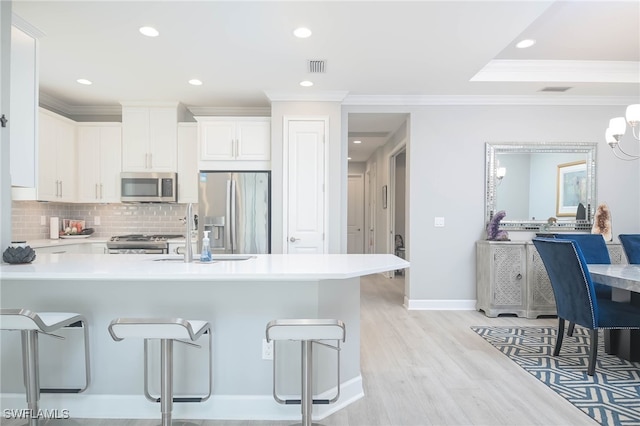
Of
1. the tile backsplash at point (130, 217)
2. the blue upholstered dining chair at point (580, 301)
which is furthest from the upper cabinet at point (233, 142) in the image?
the blue upholstered dining chair at point (580, 301)

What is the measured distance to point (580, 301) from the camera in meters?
2.71

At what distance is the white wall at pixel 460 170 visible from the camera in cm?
450

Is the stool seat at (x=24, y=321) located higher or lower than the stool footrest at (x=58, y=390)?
higher

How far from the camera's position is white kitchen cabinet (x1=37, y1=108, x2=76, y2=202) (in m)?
4.13

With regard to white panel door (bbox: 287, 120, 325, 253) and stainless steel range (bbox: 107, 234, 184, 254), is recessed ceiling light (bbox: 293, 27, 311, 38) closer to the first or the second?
white panel door (bbox: 287, 120, 325, 253)

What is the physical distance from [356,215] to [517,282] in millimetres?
5327

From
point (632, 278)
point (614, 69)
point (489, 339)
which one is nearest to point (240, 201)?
point (489, 339)

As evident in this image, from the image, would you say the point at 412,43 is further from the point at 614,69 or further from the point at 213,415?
the point at 213,415

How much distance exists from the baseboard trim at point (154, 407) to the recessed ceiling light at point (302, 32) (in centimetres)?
258

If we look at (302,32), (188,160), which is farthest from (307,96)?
(188,160)

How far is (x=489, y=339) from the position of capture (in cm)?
345

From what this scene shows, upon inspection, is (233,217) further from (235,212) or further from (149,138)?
(149,138)

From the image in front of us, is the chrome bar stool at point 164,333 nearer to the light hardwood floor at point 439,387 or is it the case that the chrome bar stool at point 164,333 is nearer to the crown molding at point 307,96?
the light hardwood floor at point 439,387

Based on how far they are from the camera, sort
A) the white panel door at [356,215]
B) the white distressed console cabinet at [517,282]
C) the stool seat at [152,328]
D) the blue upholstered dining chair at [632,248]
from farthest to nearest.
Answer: the white panel door at [356,215]
the white distressed console cabinet at [517,282]
the blue upholstered dining chair at [632,248]
the stool seat at [152,328]
